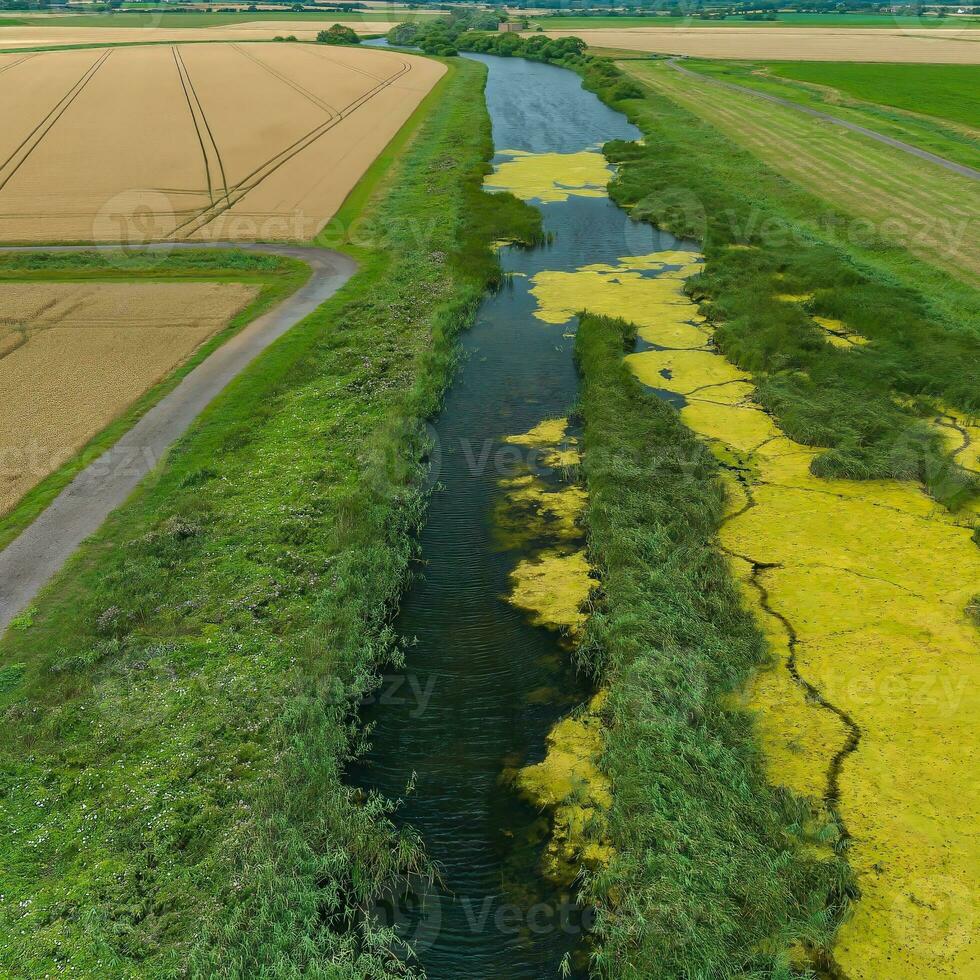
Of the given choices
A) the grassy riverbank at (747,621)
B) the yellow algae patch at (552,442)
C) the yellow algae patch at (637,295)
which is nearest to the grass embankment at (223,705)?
the yellow algae patch at (552,442)

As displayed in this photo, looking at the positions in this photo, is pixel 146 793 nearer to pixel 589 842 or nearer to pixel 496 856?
pixel 496 856

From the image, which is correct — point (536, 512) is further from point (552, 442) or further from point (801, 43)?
point (801, 43)

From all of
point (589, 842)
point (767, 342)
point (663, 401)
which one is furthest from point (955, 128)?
point (589, 842)

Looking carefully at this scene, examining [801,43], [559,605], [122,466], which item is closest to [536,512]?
[559,605]

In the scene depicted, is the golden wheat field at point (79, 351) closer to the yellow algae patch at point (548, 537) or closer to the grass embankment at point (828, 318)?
the yellow algae patch at point (548, 537)

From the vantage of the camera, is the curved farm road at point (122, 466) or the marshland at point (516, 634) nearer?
the marshland at point (516, 634)

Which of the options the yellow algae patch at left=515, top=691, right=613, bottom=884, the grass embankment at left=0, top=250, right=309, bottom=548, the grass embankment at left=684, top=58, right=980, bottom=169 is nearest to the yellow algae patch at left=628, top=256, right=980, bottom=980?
the yellow algae patch at left=515, top=691, right=613, bottom=884
